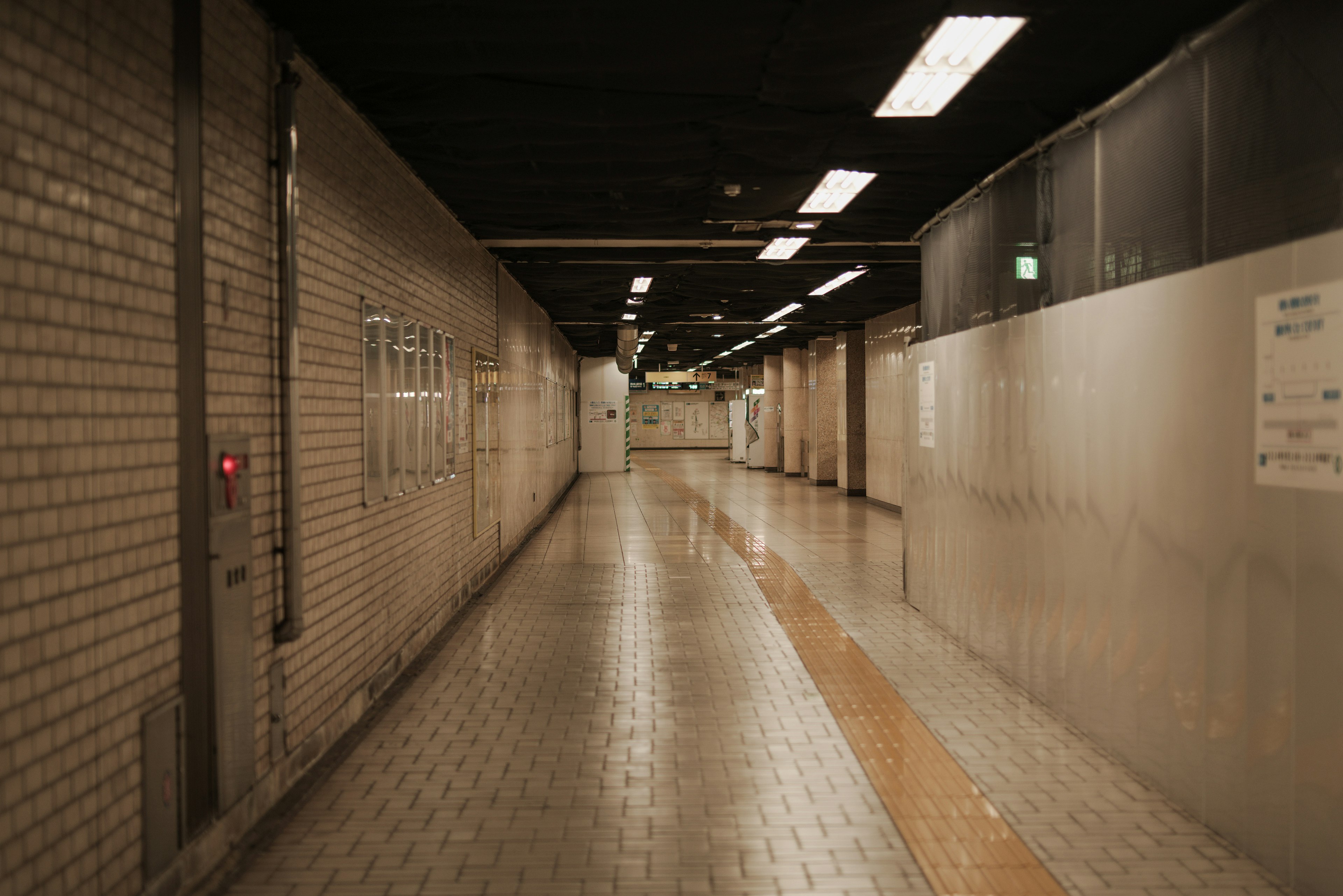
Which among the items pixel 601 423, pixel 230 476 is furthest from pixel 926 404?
pixel 601 423

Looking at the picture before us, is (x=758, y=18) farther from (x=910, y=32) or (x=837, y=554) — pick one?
(x=837, y=554)

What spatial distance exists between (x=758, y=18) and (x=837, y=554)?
733 centimetres

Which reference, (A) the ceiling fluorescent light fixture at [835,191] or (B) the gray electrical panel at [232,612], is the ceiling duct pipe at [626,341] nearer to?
(A) the ceiling fluorescent light fixture at [835,191]

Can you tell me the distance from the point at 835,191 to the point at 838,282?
4.68 m

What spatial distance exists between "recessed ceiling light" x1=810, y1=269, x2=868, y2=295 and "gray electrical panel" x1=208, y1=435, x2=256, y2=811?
8005 millimetres

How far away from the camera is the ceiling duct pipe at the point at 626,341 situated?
1616cm

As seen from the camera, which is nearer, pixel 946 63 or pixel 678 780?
pixel 678 780

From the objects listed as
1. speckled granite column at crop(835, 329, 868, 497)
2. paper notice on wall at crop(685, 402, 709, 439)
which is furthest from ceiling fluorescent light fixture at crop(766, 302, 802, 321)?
paper notice on wall at crop(685, 402, 709, 439)

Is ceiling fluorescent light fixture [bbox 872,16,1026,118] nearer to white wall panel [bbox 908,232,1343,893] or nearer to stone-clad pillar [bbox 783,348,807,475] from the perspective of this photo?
white wall panel [bbox 908,232,1343,893]

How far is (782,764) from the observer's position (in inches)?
160

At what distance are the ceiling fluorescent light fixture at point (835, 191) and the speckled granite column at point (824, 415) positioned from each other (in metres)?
12.6

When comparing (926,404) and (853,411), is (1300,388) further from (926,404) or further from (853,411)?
(853,411)

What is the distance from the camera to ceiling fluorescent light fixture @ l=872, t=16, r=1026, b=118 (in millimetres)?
3727

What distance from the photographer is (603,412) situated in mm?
24484
